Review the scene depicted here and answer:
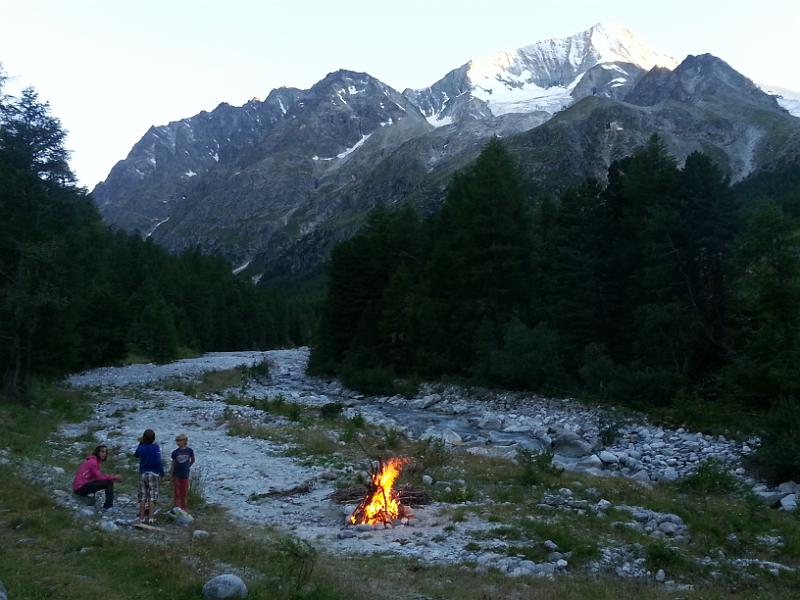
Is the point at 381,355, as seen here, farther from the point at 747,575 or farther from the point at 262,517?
the point at 747,575

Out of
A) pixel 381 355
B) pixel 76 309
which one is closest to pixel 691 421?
pixel 381 355

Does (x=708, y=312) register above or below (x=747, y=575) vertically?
above

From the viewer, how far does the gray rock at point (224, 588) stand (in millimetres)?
8562

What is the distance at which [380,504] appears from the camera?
14.5m

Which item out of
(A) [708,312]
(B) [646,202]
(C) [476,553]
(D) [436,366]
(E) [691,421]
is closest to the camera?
(C) [476,553]

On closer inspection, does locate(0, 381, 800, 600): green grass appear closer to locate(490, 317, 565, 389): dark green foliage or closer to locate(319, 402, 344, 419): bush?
locate(319, 402, 344, 419): bush

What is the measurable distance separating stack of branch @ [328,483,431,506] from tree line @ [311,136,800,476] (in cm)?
1225

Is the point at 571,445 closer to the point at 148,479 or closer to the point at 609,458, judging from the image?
the point at 609,458

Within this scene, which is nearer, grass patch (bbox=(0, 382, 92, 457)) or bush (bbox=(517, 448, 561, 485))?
bush (bbox=(517, 448, 561, 485))

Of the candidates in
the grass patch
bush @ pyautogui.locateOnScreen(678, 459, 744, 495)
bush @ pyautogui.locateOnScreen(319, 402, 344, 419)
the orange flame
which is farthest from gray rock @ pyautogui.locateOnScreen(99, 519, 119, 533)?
bush @ pyautogui.locateOnScreen(319, 402, 344, 419)

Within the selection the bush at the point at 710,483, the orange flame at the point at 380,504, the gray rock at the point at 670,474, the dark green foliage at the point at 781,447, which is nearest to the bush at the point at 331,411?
the gray rock at the point at 670,474

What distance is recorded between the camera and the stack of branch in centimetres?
1546

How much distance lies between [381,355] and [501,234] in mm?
16400

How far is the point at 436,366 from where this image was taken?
47.8 meters
